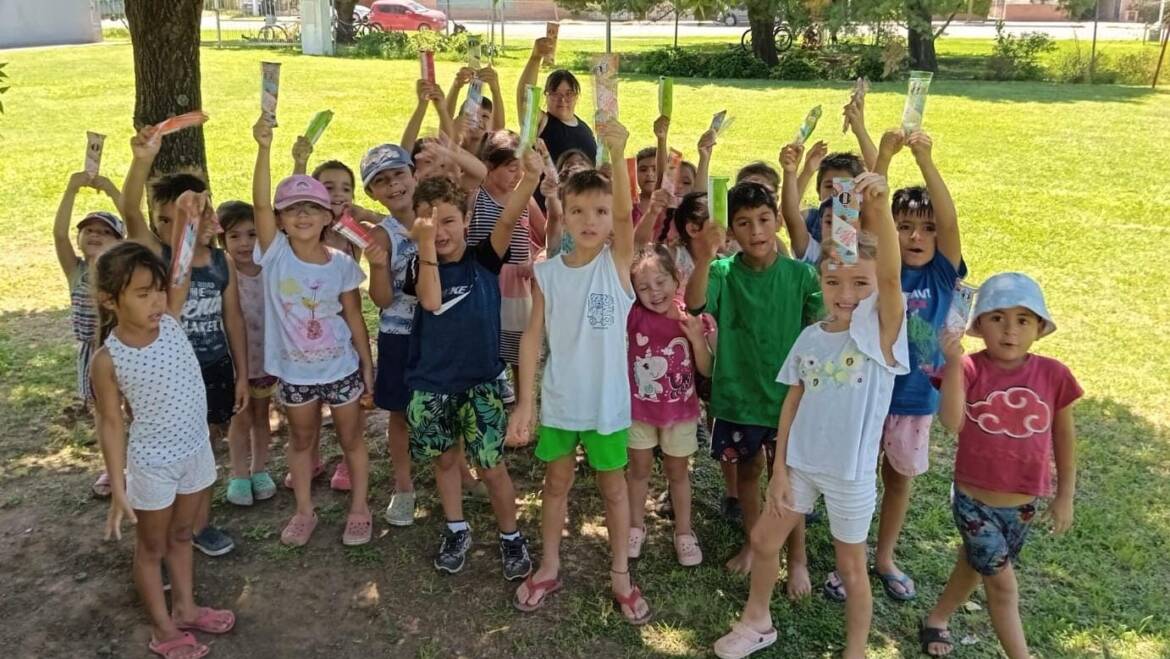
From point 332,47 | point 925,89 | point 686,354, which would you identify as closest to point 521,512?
point 686,354

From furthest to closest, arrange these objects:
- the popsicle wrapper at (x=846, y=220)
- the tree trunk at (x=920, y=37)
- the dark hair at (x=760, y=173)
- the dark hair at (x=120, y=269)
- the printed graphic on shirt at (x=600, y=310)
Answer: the tree trunk at (x=920, y=37) < the dark hair at (x=760, y=173) < the printed graphic on shirt at (x=600, y=310) < the dark hair at (x=120, y=269) < the popsicle wrapper at (x=846, y=220)

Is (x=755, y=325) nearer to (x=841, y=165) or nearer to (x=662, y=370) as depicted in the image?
(x=662, y=370)

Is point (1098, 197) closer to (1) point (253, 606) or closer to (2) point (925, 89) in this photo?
(2) point (925, 89)

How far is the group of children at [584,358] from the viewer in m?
2.76

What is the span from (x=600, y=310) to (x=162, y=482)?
1.55 metres

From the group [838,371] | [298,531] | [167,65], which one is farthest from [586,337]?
[167,65]

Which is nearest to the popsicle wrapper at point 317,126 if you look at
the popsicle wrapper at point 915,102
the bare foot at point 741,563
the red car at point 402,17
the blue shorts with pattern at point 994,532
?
the popsicle wrapper at point 915,102

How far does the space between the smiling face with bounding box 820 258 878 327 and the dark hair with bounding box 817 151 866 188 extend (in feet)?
3.97

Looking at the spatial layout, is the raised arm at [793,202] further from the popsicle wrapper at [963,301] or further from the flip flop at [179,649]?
the flip flop at [179,649]

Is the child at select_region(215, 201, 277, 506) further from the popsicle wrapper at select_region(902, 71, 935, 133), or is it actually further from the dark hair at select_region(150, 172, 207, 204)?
the popsicle wrapper at select_region(902, 71, 935, 133)

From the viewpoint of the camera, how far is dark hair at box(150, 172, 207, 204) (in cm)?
358

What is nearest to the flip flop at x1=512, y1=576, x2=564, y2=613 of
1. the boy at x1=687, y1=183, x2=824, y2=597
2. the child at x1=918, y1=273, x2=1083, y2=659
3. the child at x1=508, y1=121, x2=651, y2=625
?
the child at x1=508, y1=121, x2=651, y2=625

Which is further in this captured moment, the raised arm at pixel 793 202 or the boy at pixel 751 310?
the raised arm at pixel 793 202

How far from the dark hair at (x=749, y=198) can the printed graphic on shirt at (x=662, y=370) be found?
0.53m
